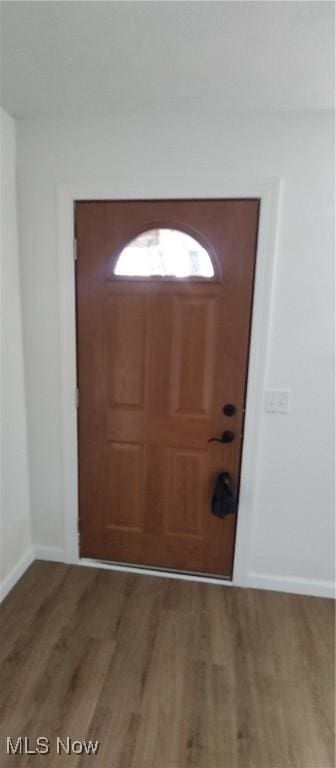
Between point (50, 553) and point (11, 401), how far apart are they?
3.21 ft

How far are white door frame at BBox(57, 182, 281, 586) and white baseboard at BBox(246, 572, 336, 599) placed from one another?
6 cm

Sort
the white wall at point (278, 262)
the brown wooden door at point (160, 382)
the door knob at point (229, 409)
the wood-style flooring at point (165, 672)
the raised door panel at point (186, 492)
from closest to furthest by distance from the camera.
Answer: the wood-style flooring at point (165, 672), the white wall at point (278, 262), the brown wooden door at point (160, 382), the door knob at point (229, 409), the raised door panel at point (186, 492)

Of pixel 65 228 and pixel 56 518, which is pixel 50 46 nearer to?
pixel 65 228

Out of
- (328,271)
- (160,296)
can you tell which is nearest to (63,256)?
(160,296)

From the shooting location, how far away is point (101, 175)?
181 cm

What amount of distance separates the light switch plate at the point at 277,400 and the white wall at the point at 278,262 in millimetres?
38

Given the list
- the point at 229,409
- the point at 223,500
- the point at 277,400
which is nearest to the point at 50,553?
the point at 223,500

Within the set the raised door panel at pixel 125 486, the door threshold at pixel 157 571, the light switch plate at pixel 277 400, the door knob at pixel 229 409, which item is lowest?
the door threshold at pixel 157 571

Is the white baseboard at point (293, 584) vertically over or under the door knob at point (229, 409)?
under

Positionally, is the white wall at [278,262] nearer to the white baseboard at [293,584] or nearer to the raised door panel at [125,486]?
the white baseboard at [293,584]

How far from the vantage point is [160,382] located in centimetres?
197

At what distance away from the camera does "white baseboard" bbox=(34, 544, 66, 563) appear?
2.26 metres

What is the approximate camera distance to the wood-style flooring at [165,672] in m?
1.34

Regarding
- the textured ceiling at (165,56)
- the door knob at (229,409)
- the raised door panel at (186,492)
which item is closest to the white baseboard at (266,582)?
the raised door panel at (186,492)
